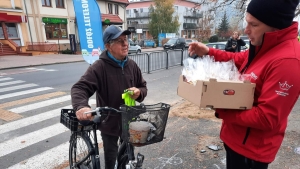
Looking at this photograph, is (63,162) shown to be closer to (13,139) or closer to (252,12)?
(13,139)

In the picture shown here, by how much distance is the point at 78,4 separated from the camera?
20.9 feet

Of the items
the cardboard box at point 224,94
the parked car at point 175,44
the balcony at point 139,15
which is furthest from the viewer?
the balcony at point 139,15

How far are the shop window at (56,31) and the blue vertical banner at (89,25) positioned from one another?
69.6ft

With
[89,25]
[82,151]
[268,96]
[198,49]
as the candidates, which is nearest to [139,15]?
[89,25]

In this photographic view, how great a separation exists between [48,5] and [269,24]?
28315mm

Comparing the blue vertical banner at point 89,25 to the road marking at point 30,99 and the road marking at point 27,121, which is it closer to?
the road marking at point 30,99

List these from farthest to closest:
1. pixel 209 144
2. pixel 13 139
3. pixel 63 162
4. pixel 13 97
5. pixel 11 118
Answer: pixel 13 97 → pixel 11 118 → pixel 13 139 → pixel 209 144 → pixel 63 162

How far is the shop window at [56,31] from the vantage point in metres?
24.9

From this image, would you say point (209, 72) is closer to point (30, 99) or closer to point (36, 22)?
point (30, 99)

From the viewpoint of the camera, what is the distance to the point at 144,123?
1610 mm

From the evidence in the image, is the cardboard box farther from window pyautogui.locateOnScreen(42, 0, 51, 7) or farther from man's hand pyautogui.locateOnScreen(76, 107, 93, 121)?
window pyautogui.locateOnScreen(42, 0, 51, 7)

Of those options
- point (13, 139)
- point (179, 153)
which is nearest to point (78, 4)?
point (13, 139)

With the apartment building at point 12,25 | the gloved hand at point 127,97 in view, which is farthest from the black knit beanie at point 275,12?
the apartment building at point 12,25

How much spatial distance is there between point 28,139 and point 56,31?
2495 centimetres
